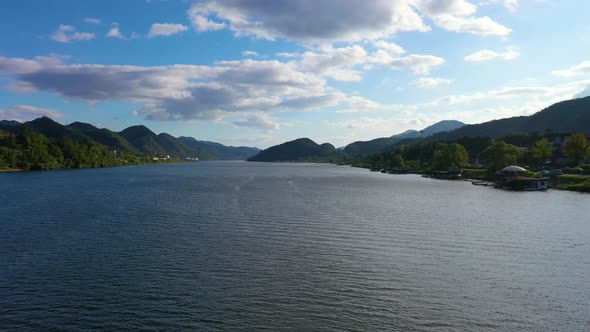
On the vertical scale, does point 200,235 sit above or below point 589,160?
below

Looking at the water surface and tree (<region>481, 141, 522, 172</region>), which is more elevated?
tree (<region>481, 141, 522, 172</region>)

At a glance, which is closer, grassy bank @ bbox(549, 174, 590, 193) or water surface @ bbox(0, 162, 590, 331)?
water surface @ bbox(0, 162, 590, 331)

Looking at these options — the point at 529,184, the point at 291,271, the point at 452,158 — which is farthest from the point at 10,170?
the point at 529,184

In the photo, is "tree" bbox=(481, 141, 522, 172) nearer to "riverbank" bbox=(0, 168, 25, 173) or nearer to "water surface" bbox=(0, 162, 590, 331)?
"water surface" bbox=(0, 162, 590, 331)

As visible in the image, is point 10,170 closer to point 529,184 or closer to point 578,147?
point 529,184

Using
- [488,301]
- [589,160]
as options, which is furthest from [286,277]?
[589,160]

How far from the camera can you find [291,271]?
1252 inches

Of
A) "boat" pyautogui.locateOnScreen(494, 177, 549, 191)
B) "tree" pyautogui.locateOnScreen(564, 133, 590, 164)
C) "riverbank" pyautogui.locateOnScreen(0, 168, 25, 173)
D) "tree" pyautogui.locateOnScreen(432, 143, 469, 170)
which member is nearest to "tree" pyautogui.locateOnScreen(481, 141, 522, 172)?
"tree" pyautogui.locateOnScreen(564, 133, 590, 164)

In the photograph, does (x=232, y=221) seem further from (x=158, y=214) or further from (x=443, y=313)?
(x=443, y=313)

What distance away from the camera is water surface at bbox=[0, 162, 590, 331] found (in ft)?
75.8

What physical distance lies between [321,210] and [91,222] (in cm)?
3641

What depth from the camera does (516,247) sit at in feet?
135

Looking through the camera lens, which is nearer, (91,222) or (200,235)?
(200,235)

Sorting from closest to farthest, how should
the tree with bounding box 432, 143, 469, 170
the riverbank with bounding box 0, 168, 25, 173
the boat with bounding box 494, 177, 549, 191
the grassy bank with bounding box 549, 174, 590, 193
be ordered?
the grassy bank with bounding box 549, 174, 590, 193, the boat with bounding box 494, 177, 549, 191, the tree with bounding box 432, 143, 469, 170, the riverbank with bounding box 0, 168, 25, 173
